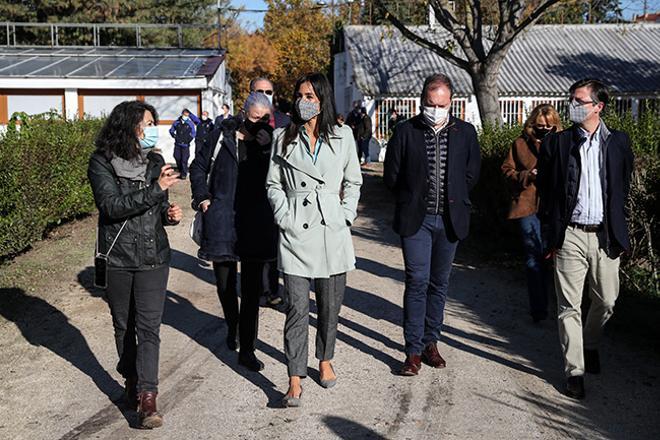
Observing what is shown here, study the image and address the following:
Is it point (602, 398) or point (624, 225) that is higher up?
point (624, 225)

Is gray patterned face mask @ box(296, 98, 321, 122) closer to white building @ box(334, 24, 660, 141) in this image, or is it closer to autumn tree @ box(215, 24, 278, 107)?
white building @ box(334, 24, 660, 141)

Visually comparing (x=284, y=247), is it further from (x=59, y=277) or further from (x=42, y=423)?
(x=59, y=277)

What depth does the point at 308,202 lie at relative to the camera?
5574 millimetres

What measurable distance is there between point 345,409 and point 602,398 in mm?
1768

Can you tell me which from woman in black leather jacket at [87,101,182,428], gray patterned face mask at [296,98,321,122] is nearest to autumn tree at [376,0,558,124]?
gray patterned face mask at [296,98,321,122]

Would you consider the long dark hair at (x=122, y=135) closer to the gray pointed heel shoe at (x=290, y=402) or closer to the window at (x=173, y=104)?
the gray pointed heel shoe at (x=290, y=402)

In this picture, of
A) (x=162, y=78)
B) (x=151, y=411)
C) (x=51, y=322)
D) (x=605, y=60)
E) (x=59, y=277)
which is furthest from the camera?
(x=605, y=60)

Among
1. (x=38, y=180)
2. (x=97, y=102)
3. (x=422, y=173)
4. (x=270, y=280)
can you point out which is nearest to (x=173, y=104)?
(x=97, y=102)

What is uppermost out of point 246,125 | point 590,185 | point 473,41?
point 473,41

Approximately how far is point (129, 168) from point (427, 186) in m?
2.18

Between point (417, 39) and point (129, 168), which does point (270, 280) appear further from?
point (417, 39)

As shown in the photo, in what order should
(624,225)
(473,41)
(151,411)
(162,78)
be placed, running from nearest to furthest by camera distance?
(151,411) < (624,225) < (473,41) < (162,78)

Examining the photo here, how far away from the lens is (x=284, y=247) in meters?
5.64

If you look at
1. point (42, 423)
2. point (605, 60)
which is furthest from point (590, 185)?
point (605, 60)
